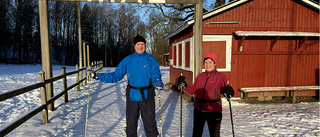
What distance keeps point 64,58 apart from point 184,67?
40423mm

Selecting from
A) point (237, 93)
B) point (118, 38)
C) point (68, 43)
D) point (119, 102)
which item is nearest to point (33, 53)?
point (68, 43)

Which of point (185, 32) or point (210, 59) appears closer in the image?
point (210, 59)

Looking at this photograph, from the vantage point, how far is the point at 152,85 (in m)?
2.98

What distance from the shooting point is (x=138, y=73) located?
290 centimetres

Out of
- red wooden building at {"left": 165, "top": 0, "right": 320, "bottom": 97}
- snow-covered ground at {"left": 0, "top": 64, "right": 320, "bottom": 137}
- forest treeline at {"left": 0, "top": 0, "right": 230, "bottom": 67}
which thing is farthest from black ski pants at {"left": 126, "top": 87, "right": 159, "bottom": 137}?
forest treeline at {"left": 0, "top": 0, "right": 230, "bottom": 67}

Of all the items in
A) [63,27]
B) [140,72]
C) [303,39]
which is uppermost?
[63,27]

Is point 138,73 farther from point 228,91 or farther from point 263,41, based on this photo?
point 263,41

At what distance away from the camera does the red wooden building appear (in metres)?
7.46

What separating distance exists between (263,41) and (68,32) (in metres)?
39.7

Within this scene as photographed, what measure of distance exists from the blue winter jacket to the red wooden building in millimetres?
4860

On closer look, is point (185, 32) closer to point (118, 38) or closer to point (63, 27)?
point (63, 27)

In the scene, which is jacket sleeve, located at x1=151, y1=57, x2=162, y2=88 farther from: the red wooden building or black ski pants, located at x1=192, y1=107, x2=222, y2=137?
the red wooden building

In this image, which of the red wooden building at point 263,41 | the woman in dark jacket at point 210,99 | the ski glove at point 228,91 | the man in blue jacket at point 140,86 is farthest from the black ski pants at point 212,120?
the red wooden building at point 263,41

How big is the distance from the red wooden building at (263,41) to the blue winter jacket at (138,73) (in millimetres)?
4860
